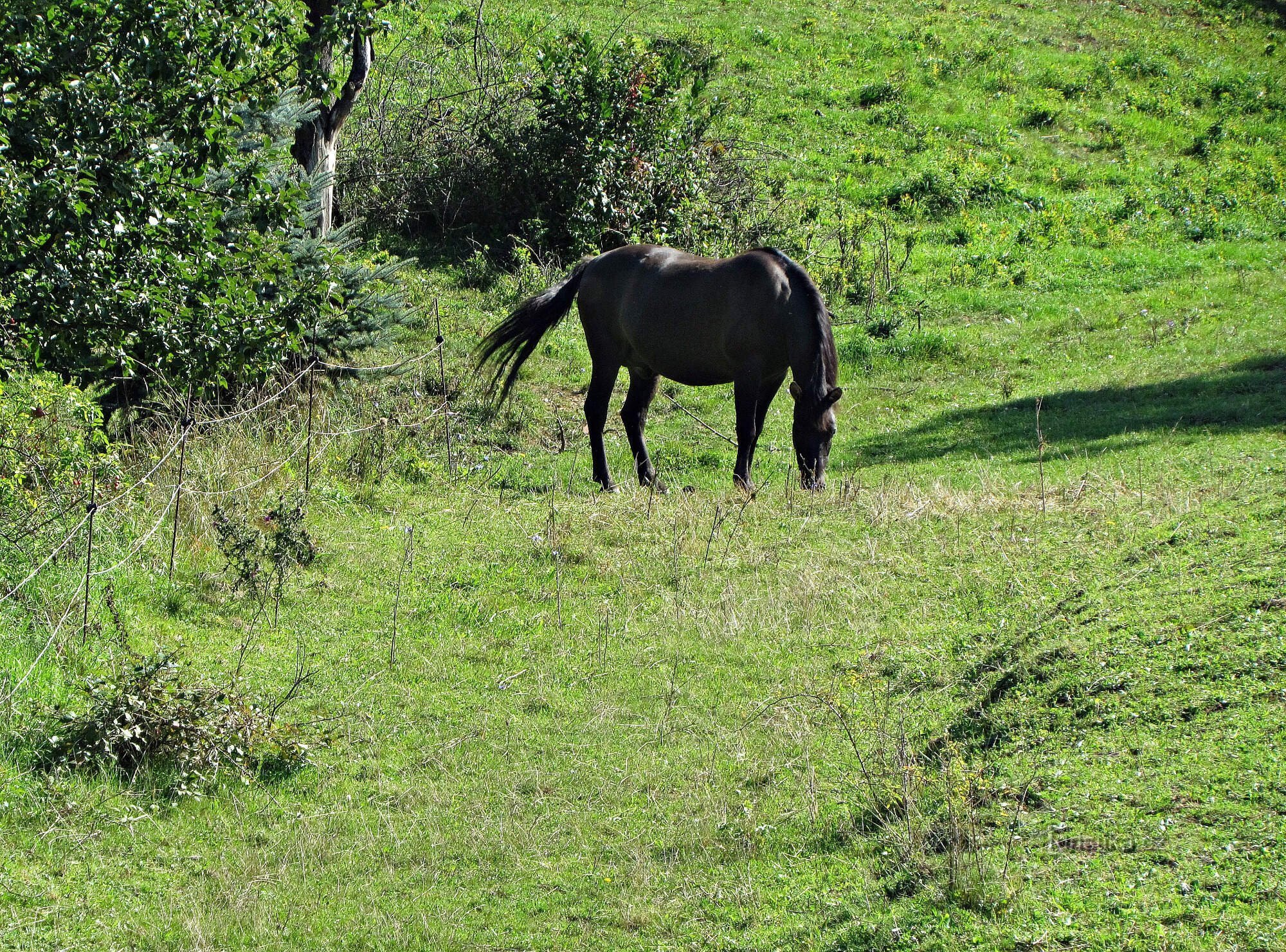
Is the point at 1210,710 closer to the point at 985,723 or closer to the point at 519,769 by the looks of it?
the point at 985,723

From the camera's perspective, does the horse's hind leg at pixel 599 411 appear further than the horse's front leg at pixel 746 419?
Yes

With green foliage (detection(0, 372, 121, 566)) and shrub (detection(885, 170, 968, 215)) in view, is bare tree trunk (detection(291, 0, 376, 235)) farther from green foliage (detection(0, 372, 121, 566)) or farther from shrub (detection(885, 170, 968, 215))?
shrub (detection(885, 170, 968, 215))

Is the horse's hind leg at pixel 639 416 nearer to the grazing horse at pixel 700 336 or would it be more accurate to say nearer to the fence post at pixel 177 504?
the grazing horse at pixel 700 336

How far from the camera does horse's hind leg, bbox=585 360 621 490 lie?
1198 cm

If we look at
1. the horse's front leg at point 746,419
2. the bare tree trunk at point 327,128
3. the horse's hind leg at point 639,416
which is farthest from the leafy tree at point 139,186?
the bare tree trunk at point 327,128

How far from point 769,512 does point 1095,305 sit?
373 inches

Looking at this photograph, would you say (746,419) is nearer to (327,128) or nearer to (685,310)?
(685,310)

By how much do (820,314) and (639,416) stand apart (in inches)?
88.9

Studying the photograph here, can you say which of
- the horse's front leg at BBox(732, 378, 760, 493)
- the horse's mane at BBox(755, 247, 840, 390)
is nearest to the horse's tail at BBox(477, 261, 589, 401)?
the horse's front leg at BBox(732, 378, 760, 493)

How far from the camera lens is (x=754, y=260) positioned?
1146 cm

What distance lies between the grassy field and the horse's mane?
3.59ft

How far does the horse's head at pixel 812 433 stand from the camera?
35.6 ft

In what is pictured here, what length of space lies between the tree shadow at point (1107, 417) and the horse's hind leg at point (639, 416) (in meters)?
2.35

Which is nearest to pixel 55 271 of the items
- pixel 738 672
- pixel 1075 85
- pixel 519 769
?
pixel 519 769
